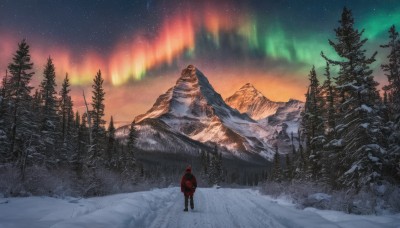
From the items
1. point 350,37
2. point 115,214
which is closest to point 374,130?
point 350,37

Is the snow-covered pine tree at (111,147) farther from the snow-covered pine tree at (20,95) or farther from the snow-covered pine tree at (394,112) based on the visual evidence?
the snow-covered pine tree at (394,112)

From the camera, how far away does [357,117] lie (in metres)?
19.5

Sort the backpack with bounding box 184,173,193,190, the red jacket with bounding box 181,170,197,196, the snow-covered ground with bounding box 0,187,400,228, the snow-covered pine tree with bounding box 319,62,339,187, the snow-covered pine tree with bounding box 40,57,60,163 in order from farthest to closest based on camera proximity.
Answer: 1. the snow-covered pine tree with bounding box 40,57,60,163
2. the snow-covered pine tree with bounding box 319,62,339,187
3. the backpack with bounding box 184,173,193,190
4. the red jacket with bounding box 181,170,197,196
5. the snow-covered ground with bounding box 0,187,400,228

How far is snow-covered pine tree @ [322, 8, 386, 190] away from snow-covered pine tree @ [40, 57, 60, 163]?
31488mm

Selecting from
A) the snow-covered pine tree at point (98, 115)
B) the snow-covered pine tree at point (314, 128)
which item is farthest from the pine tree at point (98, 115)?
the snow-covered pine tree at point (314, 128)

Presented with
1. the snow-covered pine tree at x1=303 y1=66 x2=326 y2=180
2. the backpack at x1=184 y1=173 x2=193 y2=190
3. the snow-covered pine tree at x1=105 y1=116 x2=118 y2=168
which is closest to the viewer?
the backpack at x1=184 y1=173 x2=193 y2=190

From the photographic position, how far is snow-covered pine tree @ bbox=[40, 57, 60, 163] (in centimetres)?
3891

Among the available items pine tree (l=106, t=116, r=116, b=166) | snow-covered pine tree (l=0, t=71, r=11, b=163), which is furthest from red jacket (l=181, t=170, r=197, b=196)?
pine tree (l=106, t=116, r=116, b=166)

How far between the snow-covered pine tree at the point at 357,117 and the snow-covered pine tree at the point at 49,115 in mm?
31488

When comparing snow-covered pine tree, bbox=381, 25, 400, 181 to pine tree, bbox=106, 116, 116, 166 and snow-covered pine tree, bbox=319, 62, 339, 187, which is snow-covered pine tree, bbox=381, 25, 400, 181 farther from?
pine tree, bbox=106, 116, 116, 166

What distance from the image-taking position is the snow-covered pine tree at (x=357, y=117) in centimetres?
1812

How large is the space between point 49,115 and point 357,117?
33658mm

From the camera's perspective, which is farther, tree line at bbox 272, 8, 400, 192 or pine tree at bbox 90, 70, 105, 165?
pine tree at bbox 90, 70, 105, 165

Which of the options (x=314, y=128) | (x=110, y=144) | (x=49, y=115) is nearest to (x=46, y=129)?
(x=49, y=115)
